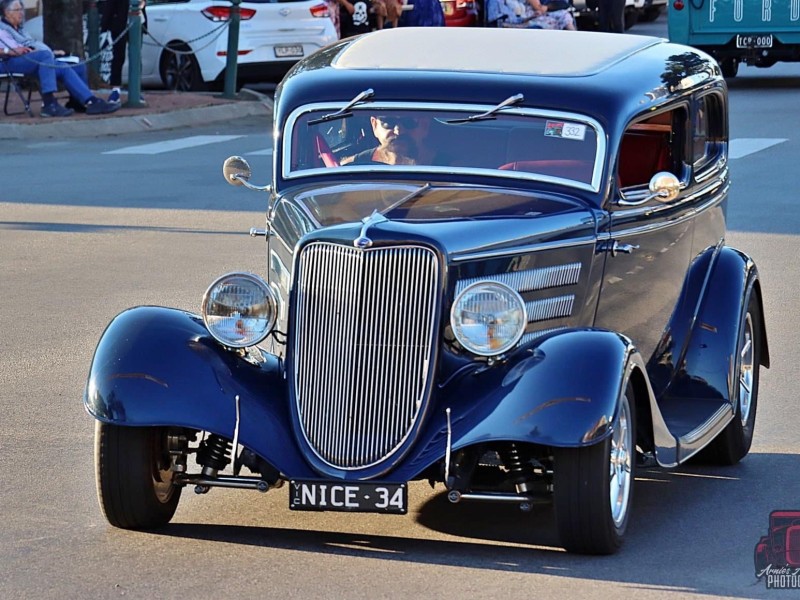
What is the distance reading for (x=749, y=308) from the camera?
7492mm

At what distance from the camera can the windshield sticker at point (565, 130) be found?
21.6ft

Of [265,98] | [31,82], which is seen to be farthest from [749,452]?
[265,98]

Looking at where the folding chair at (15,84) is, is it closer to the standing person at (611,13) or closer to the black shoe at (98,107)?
the black shoe at (98,107)

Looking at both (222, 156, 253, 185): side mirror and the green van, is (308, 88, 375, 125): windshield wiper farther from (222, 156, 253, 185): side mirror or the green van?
the green van

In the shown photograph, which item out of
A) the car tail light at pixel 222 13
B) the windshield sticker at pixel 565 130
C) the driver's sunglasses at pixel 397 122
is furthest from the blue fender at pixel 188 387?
the car tail light at pixel 222 13

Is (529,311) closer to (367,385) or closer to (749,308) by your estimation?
(367,385)

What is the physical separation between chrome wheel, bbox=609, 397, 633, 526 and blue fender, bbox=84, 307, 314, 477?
3.47 feet

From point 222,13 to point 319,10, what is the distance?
136 cm

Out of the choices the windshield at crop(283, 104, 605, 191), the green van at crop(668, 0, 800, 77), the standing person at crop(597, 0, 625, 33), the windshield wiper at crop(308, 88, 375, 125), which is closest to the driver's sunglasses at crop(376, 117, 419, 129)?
the windshield at crop(283, 104, 605, 191)

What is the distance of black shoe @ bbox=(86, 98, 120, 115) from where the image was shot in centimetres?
2002

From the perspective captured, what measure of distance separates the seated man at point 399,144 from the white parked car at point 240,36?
15431 millimetres

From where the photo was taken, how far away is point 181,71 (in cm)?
2331

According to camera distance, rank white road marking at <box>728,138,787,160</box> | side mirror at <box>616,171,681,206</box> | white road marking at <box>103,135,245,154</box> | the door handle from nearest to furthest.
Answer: the door handle, side mirror at <box>616,171,681,206</box>, white road marking at <box>728,138,787,160</box>, white road marking at <box>103,135,245,154</box>

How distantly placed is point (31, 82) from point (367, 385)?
15541 mm
